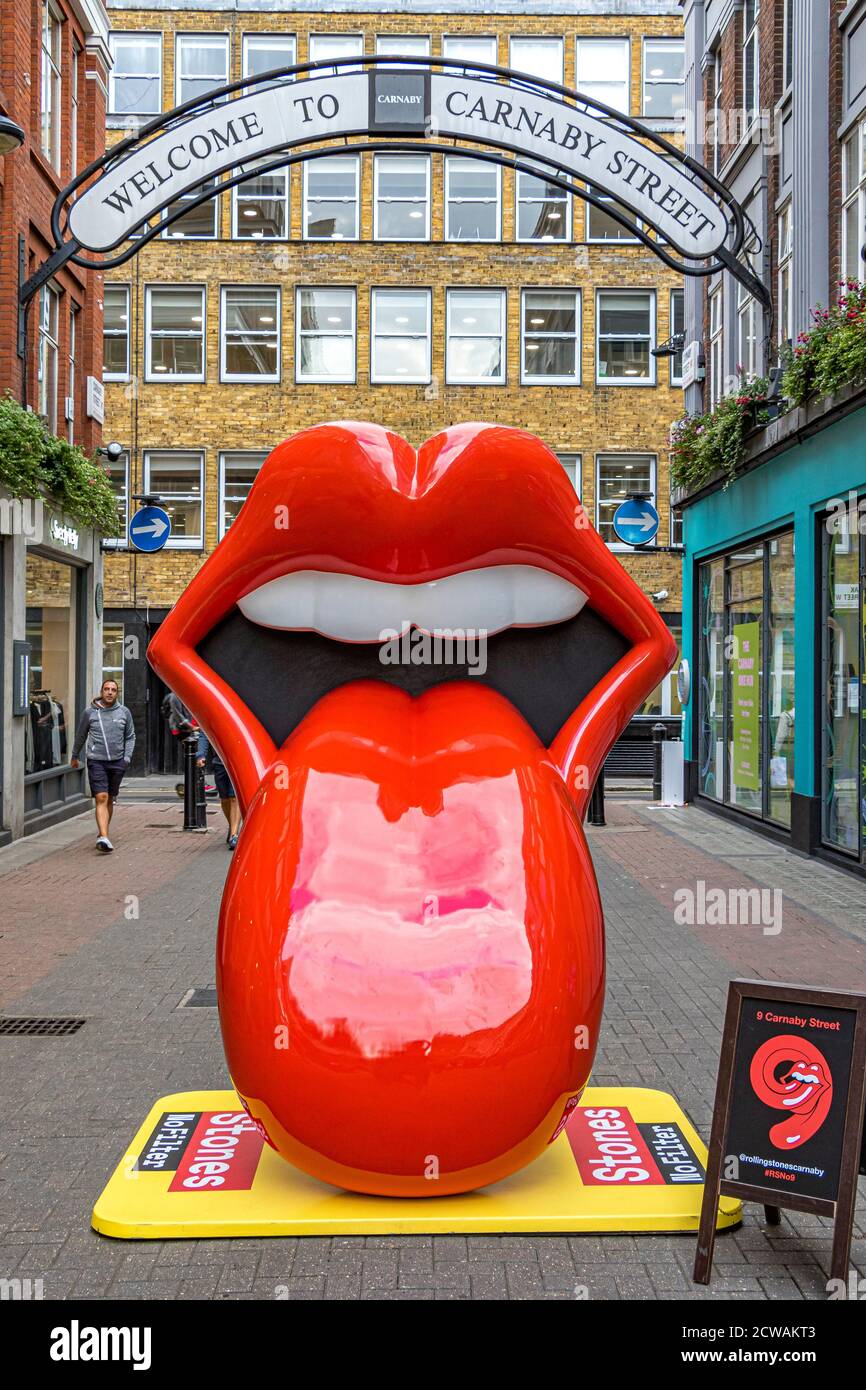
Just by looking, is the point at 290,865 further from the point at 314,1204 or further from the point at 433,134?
the point at 433,134

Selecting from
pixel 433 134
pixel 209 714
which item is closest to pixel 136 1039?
pixel 209 714

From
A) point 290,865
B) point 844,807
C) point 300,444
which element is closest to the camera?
point 290,865

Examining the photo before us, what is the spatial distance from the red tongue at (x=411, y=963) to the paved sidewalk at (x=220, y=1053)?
0.34 m

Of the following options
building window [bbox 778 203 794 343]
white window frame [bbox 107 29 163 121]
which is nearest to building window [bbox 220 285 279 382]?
white window frame [bbox 107 29 163 121]

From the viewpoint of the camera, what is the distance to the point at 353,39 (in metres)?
27.0

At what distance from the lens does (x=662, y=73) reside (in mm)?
27047

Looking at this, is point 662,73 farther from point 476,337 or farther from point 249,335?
point 249,335

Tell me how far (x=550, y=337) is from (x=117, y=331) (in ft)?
30.8

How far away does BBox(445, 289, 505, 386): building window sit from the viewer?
26547mm

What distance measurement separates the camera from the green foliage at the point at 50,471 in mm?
11820

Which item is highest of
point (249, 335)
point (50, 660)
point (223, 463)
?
point (249, 335)

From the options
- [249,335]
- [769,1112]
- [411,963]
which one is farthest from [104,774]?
[249,335]

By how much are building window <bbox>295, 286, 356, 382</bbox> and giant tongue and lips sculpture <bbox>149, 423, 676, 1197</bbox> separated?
23171 millimetres
